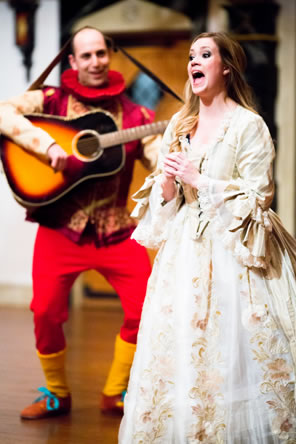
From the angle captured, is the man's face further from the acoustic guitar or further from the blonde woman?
the blonde woman

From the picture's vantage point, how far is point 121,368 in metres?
2.82

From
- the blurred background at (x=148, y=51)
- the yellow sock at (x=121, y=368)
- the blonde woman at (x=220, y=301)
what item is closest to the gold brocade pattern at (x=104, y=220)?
the yellow sock at (x=121, y=368)

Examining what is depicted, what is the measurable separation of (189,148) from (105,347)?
2.14 metres

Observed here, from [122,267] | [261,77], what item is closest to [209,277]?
[122,267]

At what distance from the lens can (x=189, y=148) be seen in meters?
2.15

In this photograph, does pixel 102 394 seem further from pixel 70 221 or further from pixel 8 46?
pixel 8 46

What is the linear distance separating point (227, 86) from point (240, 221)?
0.48 meters

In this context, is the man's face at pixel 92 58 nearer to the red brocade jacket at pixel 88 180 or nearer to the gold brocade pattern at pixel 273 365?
the red brocade jacket at pixel 88 180

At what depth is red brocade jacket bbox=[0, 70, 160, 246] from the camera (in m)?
2.72

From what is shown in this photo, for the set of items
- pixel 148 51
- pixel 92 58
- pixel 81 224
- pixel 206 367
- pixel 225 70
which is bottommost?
pixel 206 367

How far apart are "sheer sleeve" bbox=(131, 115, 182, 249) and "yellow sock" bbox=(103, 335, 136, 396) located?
736 millimetres

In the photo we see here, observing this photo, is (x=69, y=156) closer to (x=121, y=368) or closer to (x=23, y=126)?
(x=23, y=126)

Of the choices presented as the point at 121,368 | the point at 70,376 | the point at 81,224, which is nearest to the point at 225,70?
the point at 81,224

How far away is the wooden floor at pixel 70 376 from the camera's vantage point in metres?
2.53
